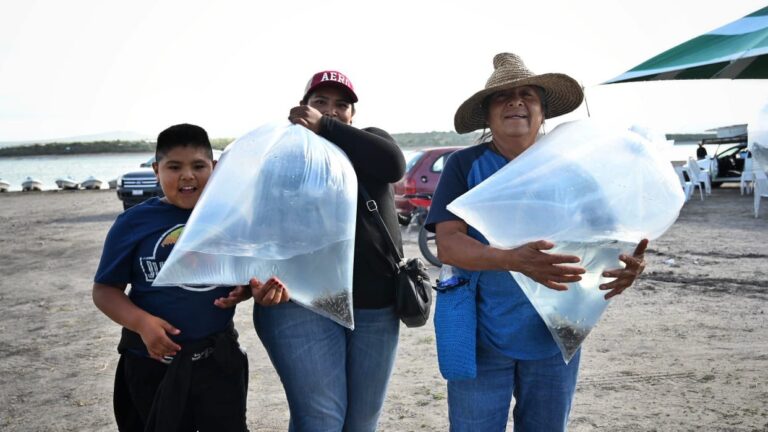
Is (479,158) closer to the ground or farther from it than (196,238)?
farther from it

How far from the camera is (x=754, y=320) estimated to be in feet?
14.9

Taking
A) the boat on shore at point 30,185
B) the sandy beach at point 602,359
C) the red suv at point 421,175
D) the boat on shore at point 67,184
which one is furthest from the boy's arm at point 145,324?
the boat on shore at point 67,184

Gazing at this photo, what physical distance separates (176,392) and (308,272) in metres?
0.54

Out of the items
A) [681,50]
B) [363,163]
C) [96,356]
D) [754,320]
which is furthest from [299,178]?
[754,320]

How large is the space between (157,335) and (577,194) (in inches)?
47.8

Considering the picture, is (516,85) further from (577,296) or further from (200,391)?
(200,391)

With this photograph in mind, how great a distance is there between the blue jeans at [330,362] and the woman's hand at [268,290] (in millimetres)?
185

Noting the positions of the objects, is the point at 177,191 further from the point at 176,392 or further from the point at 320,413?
the point at 320,413

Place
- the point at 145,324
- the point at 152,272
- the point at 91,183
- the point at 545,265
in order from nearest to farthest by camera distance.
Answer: the point at 545,265
the point at 145,324
the point at 152,272
the point at 91,183

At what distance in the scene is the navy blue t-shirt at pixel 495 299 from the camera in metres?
1.81

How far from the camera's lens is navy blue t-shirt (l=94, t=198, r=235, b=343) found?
72.8 inches

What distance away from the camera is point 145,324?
1.76m

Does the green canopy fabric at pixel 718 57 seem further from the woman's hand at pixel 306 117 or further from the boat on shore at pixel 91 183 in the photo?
the boat on shore at pixel 91 183

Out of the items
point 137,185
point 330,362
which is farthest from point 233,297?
point 137,185
